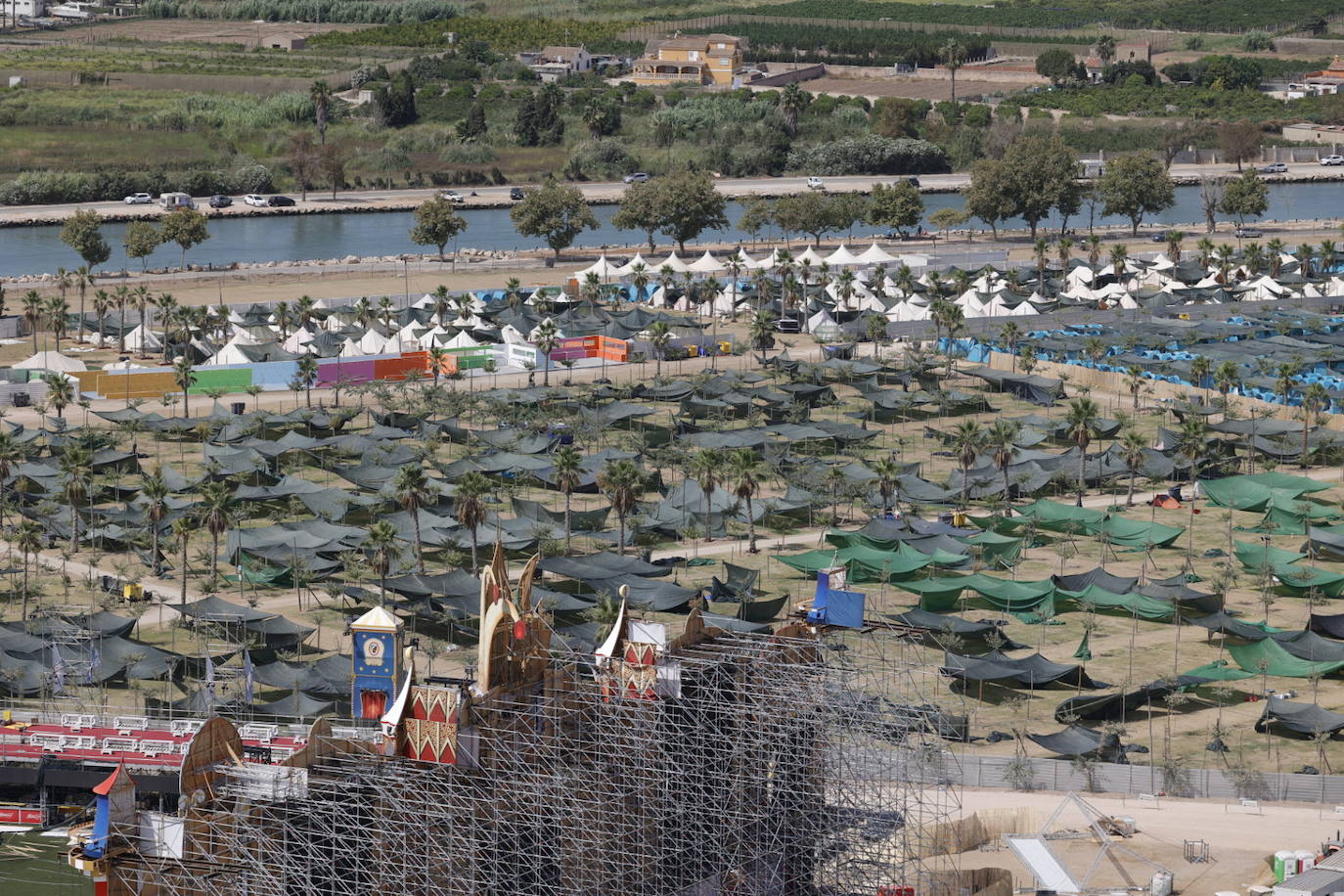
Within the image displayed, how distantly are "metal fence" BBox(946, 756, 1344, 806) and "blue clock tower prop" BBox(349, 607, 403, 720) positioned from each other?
19.6m

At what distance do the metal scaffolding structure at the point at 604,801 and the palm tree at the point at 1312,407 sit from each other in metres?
54.7

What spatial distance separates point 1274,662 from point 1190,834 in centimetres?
1763

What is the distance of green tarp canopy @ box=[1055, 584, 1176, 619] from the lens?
81.9 metres

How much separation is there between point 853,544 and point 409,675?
145 feet

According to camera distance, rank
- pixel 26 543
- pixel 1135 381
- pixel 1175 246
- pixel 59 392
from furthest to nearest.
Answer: pixel 1175 246 → pixel 1135 381 → pixel 59 392 → pixel 26 543

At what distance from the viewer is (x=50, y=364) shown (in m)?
124

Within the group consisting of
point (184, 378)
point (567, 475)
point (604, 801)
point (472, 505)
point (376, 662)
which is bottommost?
point (184, 378)

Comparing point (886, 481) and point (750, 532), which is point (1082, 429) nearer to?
point (886, 481)

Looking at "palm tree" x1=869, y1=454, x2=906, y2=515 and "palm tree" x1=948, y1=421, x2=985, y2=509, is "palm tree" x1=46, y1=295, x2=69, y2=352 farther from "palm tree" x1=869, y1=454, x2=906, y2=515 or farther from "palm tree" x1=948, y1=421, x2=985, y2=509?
"palm tree" x1=948, y1=421, x2=985, y2=509

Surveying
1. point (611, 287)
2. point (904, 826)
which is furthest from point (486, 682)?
point (611, 287)

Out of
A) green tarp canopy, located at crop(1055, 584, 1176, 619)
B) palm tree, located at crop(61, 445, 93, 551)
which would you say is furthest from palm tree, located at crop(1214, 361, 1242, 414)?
palm tree, located at crop(61, 445, 93, 551)

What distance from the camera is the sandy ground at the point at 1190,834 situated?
5728 cm

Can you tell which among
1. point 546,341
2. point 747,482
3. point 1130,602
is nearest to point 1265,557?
point 1130,602

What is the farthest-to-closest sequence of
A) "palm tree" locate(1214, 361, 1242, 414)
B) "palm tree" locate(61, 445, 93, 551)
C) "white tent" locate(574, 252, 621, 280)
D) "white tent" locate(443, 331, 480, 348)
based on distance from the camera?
1. "white tent" locate(574, 252, 621, 280)
2. "white tent" locate(443, 331, 480, 348)
3. "palm tree" locate(1214, 361, 1242, 414)
4. "palm tree" locate(61, 445, 93, 551)
